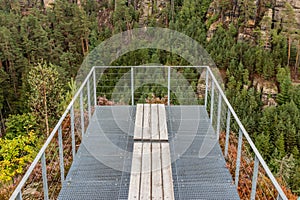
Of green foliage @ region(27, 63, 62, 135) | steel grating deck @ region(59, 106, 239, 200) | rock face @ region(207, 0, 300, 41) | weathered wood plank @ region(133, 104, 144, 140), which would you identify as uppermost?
rock face @ region(207, 0, 300, 41)

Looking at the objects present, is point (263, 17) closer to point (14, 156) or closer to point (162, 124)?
point (14, 156)

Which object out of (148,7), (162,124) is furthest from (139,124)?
(148,7)

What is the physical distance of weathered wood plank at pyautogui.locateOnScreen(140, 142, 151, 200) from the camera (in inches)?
115

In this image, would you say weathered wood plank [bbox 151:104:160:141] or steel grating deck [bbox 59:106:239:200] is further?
weathered wood plank [bbox 151:104:160:141]

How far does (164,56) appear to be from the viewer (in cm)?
1788

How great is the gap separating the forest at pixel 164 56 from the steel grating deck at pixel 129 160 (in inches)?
319

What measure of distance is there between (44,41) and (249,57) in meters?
10.8

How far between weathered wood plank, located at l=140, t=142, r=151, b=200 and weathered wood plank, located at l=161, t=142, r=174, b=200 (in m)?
0.13

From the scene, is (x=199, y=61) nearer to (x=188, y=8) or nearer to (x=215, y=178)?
(x=188, y=8)

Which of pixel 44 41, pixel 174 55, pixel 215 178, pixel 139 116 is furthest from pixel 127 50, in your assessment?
pixel 215 178

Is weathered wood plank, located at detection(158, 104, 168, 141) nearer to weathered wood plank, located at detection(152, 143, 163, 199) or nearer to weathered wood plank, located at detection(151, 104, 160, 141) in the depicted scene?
weathered wood plank, located at detection(151, 104, 160, 141)

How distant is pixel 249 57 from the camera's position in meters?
17.2

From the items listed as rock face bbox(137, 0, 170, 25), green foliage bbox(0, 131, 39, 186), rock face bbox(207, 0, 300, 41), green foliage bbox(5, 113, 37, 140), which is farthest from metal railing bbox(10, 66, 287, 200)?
rock face bbox(137, 0, 170, 25)

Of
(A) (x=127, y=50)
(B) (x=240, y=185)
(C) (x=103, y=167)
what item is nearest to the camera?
(C) (x=103, y=167)
